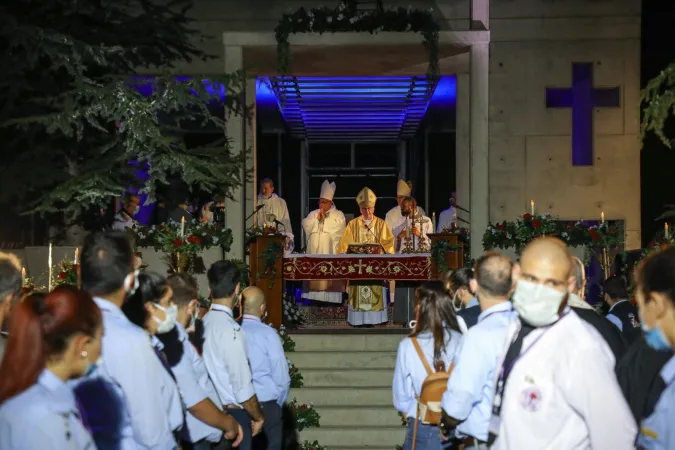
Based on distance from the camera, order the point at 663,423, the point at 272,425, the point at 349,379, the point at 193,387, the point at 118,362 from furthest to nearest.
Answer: the point at 349,379 → the point at 272,425 → the point at 193,387 → the point at 118,362 → the point at 663,423

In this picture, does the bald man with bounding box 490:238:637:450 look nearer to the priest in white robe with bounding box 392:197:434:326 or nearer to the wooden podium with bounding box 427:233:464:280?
the wooden podium with bounding box 427:233:464:280

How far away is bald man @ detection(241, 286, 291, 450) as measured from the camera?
7.52m

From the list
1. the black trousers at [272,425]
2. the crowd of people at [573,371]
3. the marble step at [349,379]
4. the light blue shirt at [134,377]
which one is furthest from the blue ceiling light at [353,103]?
the crowd of people at [573,371]

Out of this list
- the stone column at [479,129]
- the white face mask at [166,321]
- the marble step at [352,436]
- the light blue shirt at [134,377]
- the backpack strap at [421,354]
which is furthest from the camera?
the stone column at [479,129]

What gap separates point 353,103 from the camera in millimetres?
19312

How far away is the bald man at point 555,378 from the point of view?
12.1ft

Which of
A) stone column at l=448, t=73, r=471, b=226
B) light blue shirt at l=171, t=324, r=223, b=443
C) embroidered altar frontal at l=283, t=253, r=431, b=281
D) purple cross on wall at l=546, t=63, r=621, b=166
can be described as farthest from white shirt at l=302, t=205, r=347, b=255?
light blue shirt at l=171, t=324, r=223, b=443

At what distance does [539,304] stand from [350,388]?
7781 mm

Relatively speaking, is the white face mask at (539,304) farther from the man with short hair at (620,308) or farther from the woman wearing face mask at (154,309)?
the man with short hair at (620,308)

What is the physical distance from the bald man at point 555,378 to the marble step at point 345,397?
7.33m

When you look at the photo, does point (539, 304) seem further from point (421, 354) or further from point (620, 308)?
point (620, 308)

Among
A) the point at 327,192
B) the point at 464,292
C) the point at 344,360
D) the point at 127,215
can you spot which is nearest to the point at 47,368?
the point at 464,292

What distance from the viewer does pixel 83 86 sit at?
A: 14.0 metres

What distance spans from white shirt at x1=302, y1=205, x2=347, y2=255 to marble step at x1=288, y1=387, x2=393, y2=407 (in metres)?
5.50
